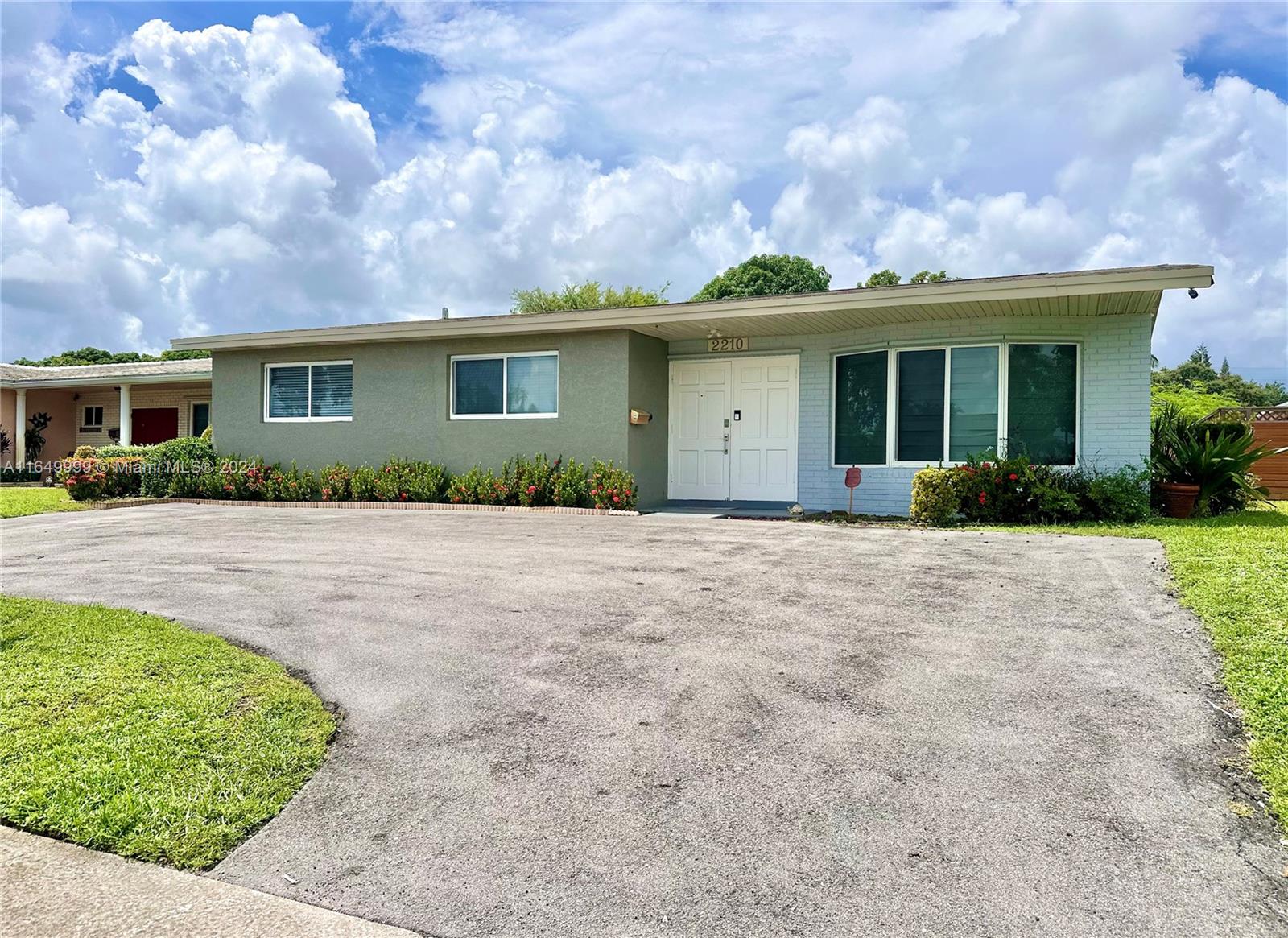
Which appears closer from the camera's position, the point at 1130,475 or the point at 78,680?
the point at 78,680

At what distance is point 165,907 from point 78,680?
227cm

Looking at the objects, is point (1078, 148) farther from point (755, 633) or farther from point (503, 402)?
point (755, 633)

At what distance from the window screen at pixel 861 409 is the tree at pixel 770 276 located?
24928mm

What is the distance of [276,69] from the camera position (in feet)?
47.3

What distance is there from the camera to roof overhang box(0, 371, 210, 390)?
2148 centimetres

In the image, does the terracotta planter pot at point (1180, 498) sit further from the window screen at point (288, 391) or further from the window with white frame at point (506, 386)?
the window screen at point (288, 391)

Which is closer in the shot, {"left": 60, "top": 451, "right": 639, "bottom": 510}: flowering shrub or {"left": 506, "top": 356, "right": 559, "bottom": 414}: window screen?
{"left": 60, "top": 451, "right": 639, "bottom": 510}: flowering shrub

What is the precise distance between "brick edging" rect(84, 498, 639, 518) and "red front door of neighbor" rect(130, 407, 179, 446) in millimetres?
10092

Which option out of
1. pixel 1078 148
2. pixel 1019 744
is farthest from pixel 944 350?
pixel 1019 744

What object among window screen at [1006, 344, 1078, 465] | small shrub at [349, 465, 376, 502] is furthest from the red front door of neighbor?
window screen at [1006, 344, 1078, 465]

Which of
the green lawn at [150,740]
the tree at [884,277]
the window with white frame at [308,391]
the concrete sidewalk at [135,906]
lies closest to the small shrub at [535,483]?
the window with white frame at [308,391]

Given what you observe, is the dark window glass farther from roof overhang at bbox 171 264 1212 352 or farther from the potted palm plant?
the potted palm plant

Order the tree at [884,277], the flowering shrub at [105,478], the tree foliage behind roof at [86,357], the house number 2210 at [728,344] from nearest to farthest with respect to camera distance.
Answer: the house number 2210 at [728,344] → the flowering shrub at [105,478] → the tree at [884,277] → the tree foliage behind roof at [86,357]

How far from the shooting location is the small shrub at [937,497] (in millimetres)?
10547
